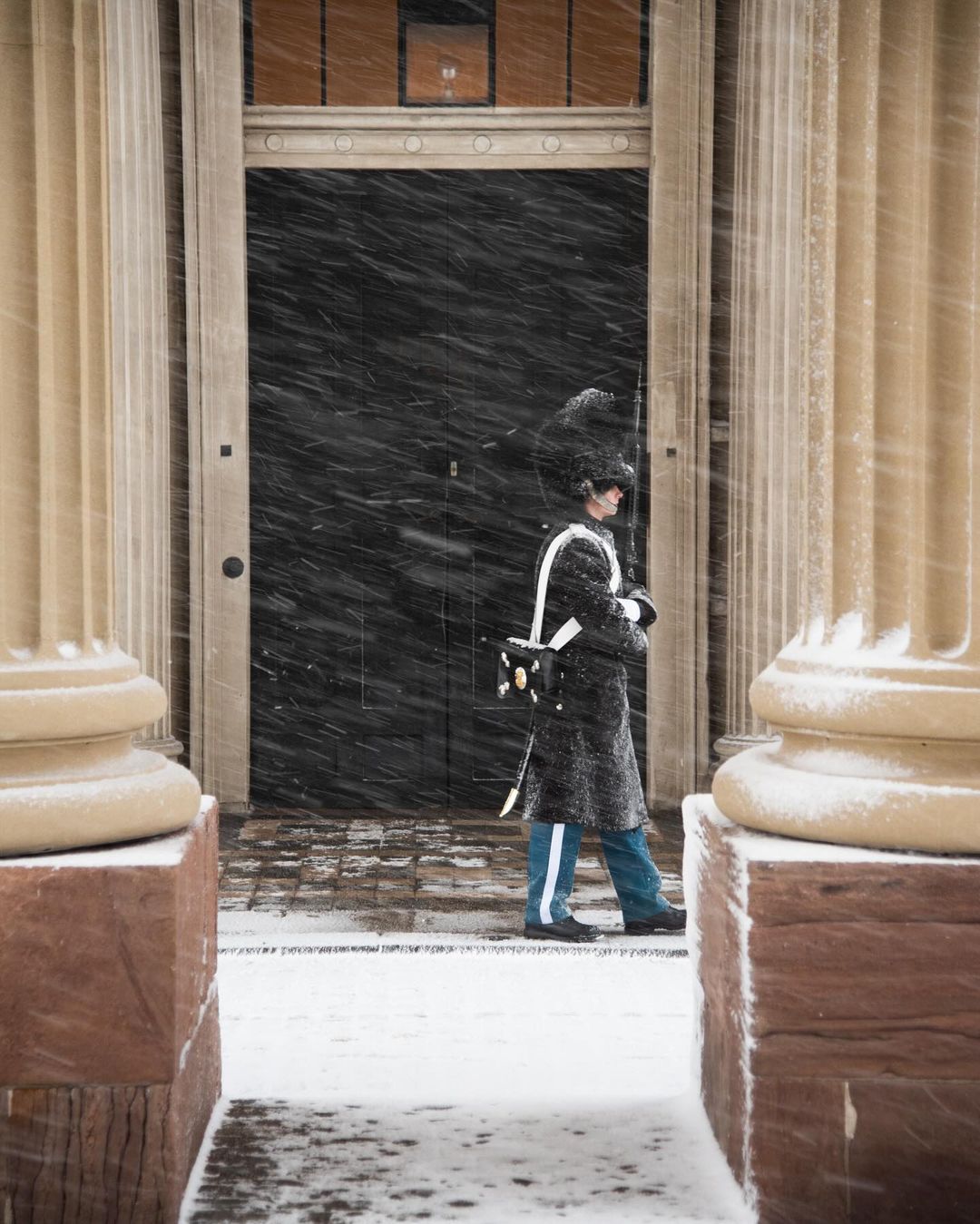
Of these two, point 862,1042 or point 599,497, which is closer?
point 862,1042

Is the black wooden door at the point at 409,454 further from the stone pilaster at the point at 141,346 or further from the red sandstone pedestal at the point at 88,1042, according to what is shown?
the red sandstone pedestal at the point at 88,1042

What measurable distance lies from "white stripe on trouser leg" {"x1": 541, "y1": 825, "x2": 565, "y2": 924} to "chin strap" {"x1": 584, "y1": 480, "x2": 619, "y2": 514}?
1078 mm

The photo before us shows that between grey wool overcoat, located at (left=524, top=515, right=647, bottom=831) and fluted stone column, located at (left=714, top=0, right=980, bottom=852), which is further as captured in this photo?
grey wool overcoat, located at (left=524, top=515, right=647, bottom=831)

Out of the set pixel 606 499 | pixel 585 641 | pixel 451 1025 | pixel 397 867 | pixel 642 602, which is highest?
pixel 606 499

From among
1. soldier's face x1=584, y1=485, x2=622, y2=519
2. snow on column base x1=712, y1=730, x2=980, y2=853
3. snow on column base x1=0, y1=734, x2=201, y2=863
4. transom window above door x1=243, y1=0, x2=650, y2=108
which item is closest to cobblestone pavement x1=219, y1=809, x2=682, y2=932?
soldier's face x1=584, y1=485, x2=622, y2=519

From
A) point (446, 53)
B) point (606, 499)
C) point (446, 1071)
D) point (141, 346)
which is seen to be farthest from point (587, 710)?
point (446, 53)

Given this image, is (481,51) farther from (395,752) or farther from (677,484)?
(395,752)

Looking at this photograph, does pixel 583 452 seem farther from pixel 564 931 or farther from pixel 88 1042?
pixel 88 1042

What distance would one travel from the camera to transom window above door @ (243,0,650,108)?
789cm

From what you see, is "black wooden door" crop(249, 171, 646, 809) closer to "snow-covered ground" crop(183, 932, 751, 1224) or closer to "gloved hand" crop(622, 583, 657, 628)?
"gloved hand" crop(622, 583, 657, 628)

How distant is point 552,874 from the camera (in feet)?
16.7

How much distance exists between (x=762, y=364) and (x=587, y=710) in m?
2.80

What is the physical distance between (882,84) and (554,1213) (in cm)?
197

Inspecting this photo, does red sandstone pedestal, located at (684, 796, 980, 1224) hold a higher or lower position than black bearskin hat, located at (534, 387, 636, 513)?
lower
